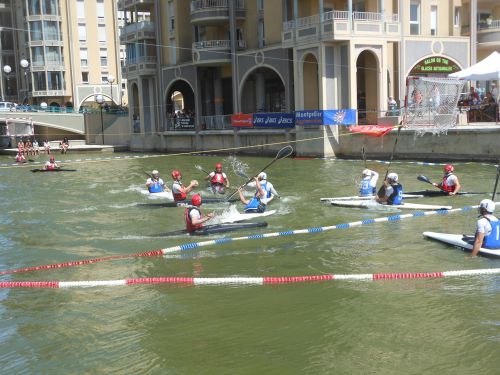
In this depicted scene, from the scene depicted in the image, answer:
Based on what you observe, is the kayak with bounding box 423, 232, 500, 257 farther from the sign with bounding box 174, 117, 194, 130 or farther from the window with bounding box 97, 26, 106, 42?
the window with bounding box 97, 26, 106, 42

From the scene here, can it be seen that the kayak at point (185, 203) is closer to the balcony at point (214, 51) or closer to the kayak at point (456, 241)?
the kayak at point (456, 241)

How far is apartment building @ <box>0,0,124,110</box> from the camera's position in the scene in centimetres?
7288

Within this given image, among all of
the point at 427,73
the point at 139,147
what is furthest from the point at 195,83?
the point at 427,73

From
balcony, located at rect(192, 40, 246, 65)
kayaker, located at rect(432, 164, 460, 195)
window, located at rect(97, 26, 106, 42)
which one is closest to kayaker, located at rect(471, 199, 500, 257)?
kayaker, located at rect(432, 164, 460, 195)

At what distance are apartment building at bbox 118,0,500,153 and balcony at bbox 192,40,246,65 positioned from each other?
0.08m

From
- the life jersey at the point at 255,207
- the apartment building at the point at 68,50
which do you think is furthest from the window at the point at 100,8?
the life jersey at the point at 255,207

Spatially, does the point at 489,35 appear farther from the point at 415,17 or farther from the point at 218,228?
the point at 218,228

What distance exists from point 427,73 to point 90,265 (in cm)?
3359

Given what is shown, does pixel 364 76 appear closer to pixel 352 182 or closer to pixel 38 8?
pixel 352 182

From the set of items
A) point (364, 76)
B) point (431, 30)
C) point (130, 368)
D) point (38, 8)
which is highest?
point (38, 8)

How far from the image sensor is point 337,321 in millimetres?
10070

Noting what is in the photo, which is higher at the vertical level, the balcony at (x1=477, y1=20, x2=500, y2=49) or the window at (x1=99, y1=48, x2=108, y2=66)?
the window at (x1=99, y1=48, x2=108, y2=66)

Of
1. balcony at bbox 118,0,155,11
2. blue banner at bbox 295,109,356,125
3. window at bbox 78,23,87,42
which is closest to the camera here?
blue banner at bbox 295,109,356,125

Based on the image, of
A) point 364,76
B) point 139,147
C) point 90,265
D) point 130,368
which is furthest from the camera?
point 139,147
